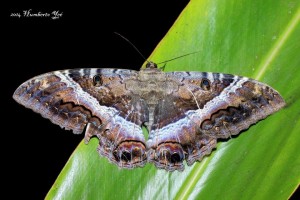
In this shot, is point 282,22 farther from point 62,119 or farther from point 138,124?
point 62,119

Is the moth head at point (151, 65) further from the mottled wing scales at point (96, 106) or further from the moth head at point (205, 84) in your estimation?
the moth head at point (205, 84)

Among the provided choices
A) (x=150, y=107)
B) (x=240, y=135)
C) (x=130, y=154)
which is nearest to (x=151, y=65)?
(x=150, y=107)

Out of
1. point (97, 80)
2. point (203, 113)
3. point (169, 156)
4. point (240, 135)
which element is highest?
point (97, 80)

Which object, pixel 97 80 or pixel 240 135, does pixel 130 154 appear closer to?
pixel 97 80

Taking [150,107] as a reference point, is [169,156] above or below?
below

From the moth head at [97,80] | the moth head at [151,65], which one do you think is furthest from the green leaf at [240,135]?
the moth head at [97,80]

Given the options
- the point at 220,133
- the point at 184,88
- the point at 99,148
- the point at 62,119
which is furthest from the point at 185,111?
the point at 62,119
